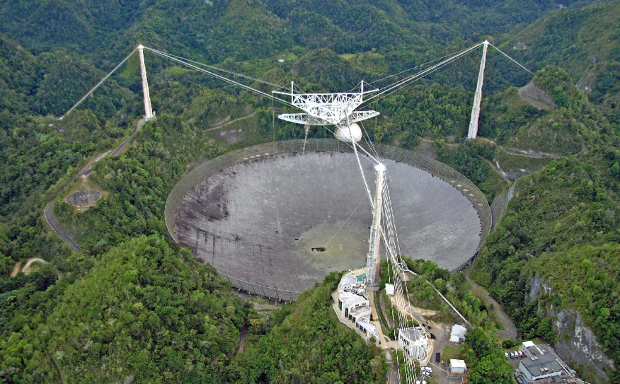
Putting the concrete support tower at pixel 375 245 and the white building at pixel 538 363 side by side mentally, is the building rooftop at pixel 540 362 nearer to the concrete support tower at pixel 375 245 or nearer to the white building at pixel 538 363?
the white building at pixel 538 363

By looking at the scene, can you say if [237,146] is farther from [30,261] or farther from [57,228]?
[30,261]

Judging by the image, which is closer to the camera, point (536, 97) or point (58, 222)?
point (58, 222)

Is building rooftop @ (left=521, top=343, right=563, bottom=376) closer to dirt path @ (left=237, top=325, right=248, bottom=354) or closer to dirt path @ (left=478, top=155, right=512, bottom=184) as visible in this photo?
dirt path @ (left=237, top=325, right=248, bottom=354)

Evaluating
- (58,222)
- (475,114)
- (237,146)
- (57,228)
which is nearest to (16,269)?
(57,228)

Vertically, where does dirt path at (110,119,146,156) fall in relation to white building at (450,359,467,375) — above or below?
above

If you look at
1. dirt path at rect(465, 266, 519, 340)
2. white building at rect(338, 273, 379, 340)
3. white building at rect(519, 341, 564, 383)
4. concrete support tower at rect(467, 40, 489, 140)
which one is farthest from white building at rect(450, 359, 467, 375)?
concrete support tower at rect(467, 40, 489, 140)

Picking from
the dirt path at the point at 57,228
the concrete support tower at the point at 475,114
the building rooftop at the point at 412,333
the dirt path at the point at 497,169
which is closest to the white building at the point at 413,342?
the building rooftop at the point at 412,333

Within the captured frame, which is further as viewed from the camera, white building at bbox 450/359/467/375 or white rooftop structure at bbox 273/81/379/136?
white rooftop structure at bbox 273/81/379/136

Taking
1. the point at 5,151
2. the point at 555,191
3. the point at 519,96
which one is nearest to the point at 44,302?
the point at 5,151
